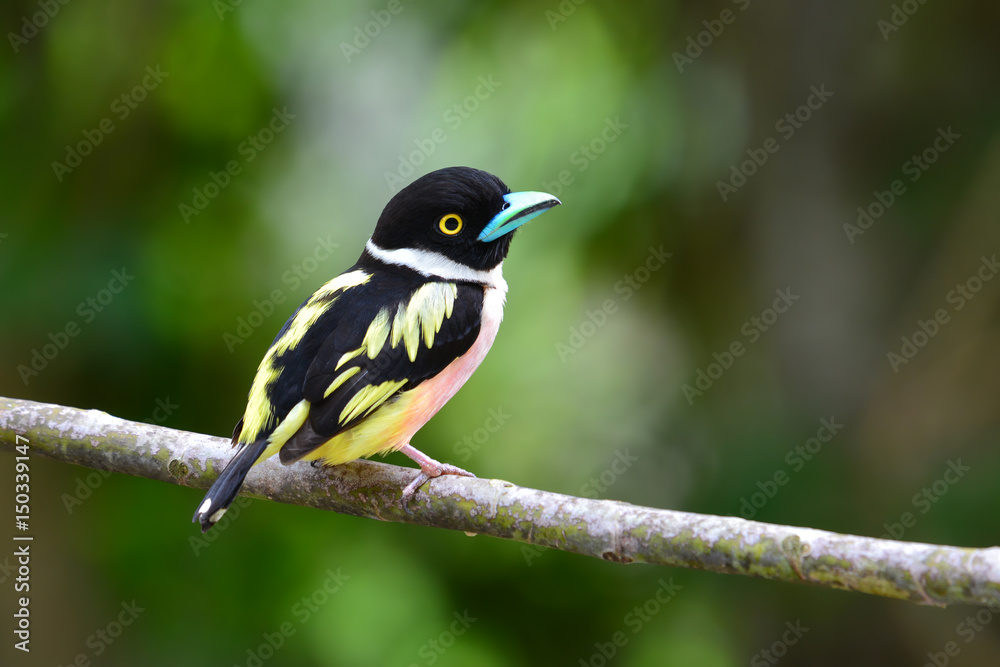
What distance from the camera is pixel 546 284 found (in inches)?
212

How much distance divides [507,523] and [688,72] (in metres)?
4.05

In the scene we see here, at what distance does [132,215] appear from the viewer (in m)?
5.09

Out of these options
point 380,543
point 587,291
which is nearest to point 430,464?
point 380,543

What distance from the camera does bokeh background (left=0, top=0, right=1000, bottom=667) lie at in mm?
4934

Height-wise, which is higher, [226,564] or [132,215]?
[132,215]

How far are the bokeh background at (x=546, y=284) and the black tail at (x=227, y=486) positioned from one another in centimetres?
225

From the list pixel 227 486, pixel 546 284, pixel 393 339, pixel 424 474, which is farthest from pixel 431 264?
pixel 546 284

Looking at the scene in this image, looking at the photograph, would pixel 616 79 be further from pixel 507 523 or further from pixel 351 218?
pixel 507 523

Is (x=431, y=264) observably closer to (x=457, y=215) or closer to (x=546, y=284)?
(x=457, y=215)

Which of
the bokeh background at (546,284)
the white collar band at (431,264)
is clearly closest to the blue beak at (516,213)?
the white collar band at (431,264)

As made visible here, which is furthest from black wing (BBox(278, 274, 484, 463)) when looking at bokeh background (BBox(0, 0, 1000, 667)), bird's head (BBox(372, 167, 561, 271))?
bokeh background (BBox(0, 0, 1000, 667))

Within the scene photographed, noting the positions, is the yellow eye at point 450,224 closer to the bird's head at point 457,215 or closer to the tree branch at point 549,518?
the bird's head at point 457,215

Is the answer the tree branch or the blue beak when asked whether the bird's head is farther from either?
the tree branch

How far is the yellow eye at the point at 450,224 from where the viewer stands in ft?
11.5
